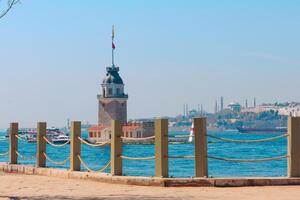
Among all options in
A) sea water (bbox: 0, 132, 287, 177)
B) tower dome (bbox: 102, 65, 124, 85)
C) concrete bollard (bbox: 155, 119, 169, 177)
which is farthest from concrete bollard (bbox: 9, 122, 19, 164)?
tower dome (bbox: 102, 65, 124, 85)

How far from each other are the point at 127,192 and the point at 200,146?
6.84ft

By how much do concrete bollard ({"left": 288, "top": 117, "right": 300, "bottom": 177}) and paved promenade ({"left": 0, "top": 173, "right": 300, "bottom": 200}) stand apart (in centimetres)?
81

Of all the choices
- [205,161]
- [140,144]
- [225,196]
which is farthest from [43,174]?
[140,144]

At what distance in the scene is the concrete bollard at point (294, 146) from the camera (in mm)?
14328

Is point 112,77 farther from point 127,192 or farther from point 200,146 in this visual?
point 127,192

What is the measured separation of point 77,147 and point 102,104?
135m

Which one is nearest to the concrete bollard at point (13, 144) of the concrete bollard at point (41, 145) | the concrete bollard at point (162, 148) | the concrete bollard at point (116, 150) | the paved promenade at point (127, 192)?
the concrete bollard at point (41, 145)

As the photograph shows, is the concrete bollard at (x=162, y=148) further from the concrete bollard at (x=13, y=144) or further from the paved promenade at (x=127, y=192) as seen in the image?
the concrete bollard at (x=13, y=144)

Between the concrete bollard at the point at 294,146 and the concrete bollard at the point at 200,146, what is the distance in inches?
69.4

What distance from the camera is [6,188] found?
14.3 meters

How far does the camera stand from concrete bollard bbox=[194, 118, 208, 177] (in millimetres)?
14383

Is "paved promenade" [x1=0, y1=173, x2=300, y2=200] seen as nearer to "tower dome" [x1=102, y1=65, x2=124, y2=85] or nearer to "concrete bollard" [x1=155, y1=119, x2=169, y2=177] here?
"concrete bollard" [x1=155, y1=119, x2=169, y2=177]

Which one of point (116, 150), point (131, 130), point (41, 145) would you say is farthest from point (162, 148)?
point (131, 130)

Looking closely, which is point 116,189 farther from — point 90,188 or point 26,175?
point 26,175
